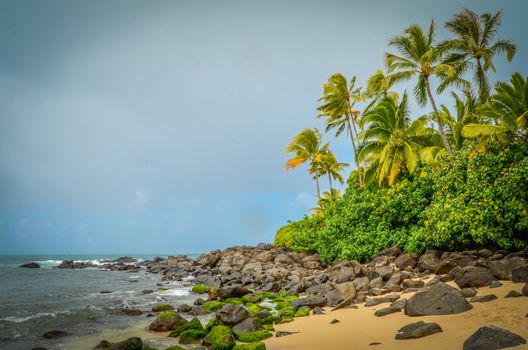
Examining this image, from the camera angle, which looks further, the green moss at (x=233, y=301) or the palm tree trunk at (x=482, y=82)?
the palm tree trunk at (x=482, y=82)

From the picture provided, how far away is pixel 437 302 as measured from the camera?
22.9ft

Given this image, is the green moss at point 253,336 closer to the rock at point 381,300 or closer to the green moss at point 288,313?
the green moss at point 288,313

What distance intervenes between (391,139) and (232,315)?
46.0 ft

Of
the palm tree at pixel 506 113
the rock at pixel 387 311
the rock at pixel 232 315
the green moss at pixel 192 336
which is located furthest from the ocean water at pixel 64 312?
the palm tree at pixel 506 113

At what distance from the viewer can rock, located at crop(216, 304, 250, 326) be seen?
8.78 meters

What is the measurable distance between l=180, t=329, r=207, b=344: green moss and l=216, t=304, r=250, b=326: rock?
88 centimetres

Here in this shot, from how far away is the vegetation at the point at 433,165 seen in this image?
1131 cm

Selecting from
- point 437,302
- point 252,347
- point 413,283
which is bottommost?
point 252,347

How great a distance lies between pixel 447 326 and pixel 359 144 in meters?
16.4

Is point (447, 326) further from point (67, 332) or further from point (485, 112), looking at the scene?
point (485, 112)

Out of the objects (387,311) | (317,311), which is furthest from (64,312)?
(387,311)

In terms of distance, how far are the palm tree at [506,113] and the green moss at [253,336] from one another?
38.1ft

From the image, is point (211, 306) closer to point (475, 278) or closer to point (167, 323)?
point (167, 323)

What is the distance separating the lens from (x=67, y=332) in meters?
9.49
